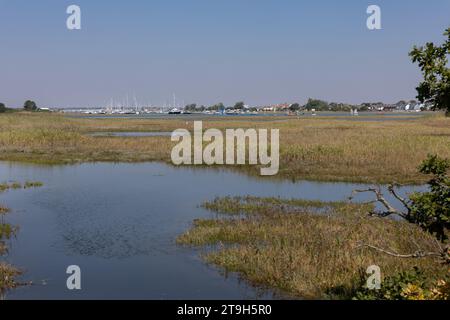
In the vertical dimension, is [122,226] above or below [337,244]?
below

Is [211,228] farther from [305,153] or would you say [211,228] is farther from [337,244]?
Answer: [305,153]

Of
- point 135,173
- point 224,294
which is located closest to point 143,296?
point 224,294

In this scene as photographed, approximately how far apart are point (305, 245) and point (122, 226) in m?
8.50

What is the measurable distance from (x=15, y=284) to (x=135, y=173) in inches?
943

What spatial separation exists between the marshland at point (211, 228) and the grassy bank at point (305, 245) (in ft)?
0.16

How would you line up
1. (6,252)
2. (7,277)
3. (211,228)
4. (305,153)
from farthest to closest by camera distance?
(305,153) → (211,228) → (6,252) → (7,277)

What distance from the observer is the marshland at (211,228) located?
14.4 metres

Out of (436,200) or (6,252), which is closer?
(436,200)

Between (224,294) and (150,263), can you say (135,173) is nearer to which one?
(150,263)

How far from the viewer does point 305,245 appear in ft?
56.1

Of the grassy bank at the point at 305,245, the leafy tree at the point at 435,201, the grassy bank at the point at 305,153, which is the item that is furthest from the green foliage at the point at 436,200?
the grassy bank at the point at 305,153

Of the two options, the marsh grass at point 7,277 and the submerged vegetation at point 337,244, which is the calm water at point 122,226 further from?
the submerged vegetation at point 337,244

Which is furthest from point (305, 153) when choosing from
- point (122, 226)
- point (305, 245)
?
point (305, 245)

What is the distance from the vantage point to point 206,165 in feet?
136
